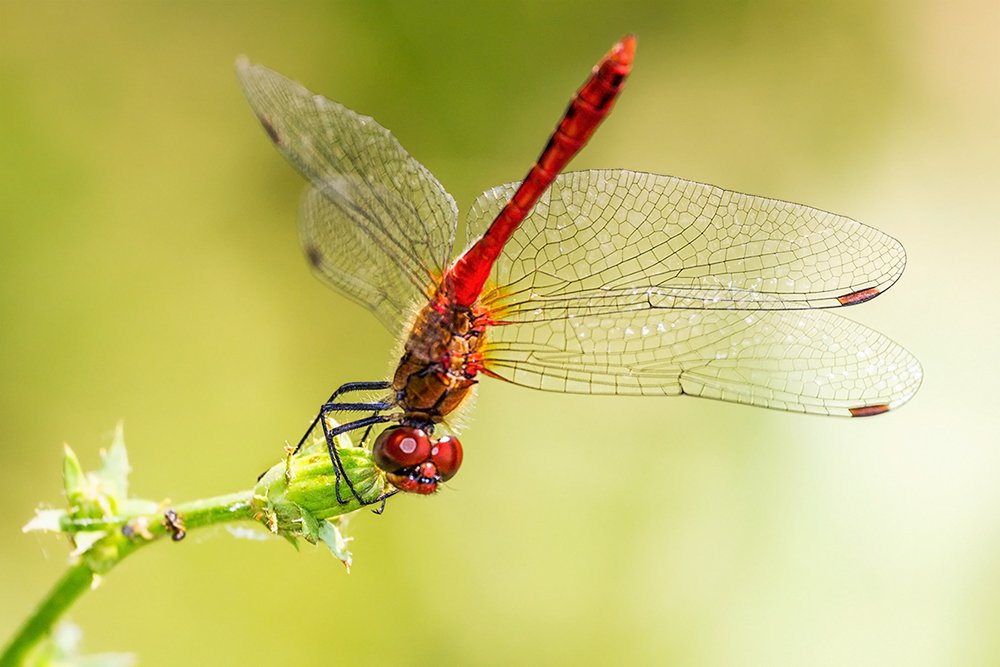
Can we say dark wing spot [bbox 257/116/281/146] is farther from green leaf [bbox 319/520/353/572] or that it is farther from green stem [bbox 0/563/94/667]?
green stem [bbox 0/563/94/667]

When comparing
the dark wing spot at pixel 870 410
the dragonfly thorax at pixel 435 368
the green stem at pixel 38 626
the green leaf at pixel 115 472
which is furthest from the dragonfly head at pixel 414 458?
the dark wing spot at pixel 870 410

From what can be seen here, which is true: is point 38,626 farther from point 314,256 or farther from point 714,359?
point 714,359

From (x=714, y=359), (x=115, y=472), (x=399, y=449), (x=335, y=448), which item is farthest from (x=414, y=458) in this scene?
(x=714, y=359)

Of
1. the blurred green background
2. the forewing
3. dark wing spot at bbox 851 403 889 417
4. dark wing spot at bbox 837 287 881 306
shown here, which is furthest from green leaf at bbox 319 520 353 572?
the blurred green background

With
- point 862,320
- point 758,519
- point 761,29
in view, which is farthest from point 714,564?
point 761,29

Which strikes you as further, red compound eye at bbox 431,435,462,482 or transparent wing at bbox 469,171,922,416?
transparent wing at bbox 469,171,922,416
